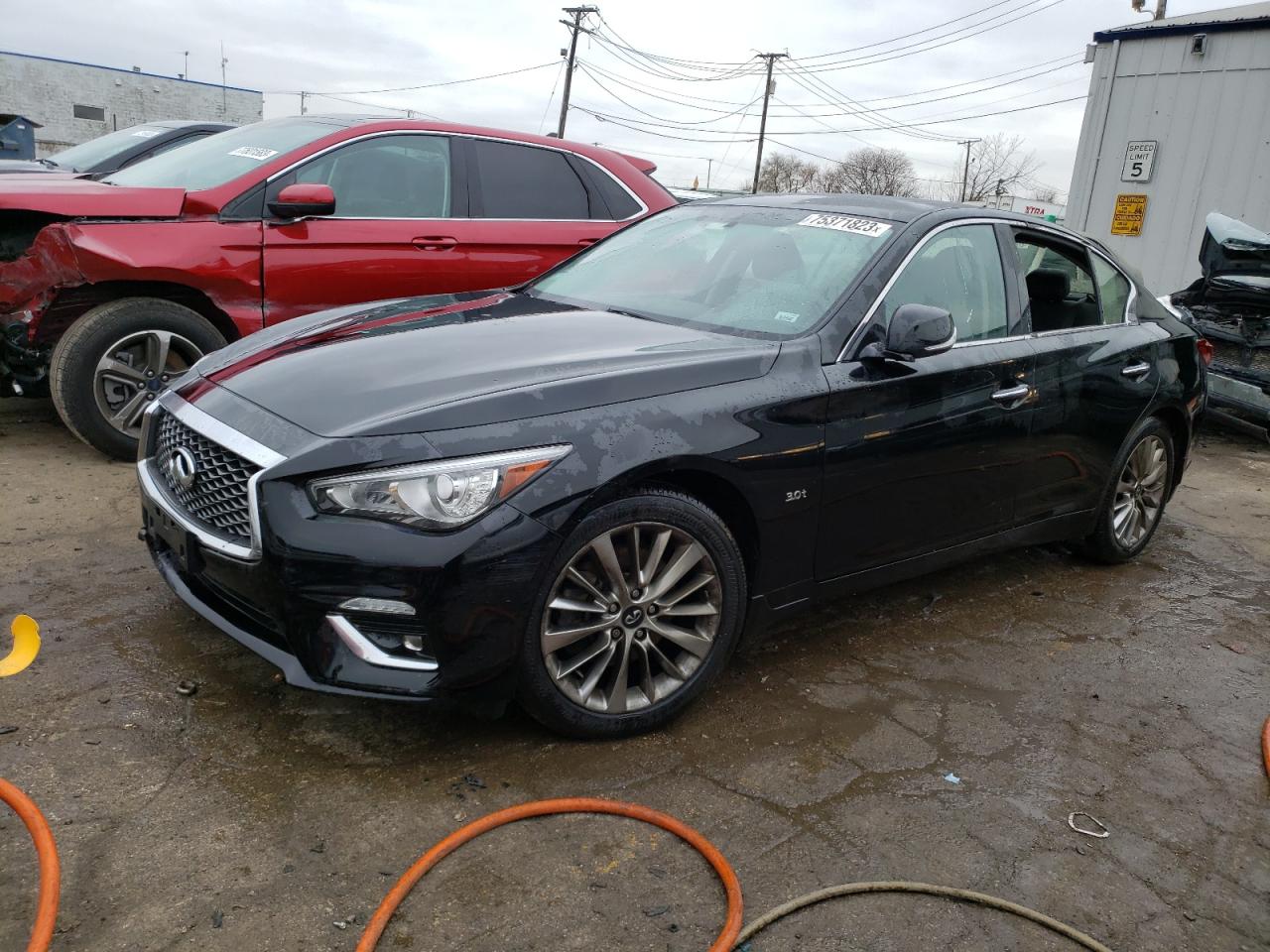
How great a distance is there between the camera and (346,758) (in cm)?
277

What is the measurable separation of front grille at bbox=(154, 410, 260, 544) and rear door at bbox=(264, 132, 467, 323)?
2.48 m

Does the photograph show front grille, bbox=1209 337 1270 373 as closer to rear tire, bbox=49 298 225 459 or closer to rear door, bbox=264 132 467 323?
rear door, bbox=264 132 467 323

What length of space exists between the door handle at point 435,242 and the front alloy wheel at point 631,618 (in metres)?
3.29

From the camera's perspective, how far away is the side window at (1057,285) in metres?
4.08

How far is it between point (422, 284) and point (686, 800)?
370 centimetres

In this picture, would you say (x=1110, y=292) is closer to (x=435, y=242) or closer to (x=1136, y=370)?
(x=1136, y=370)

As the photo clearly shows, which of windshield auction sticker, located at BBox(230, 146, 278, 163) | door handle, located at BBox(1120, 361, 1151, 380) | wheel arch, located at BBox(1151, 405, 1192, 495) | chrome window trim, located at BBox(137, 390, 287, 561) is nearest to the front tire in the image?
chrome window trim, located at BBox(137, 390, 287, 561)

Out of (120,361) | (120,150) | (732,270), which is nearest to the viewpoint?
(732,270)

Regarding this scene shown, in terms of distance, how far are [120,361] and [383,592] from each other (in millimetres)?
3245

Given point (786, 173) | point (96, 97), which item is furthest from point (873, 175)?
point (96, 97)

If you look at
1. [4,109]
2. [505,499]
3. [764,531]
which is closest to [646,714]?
[764,531]

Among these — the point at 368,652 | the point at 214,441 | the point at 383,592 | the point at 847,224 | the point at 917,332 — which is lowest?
the point at 368,652

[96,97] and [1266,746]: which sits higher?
[96,97]

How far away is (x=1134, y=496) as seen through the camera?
4.75m
